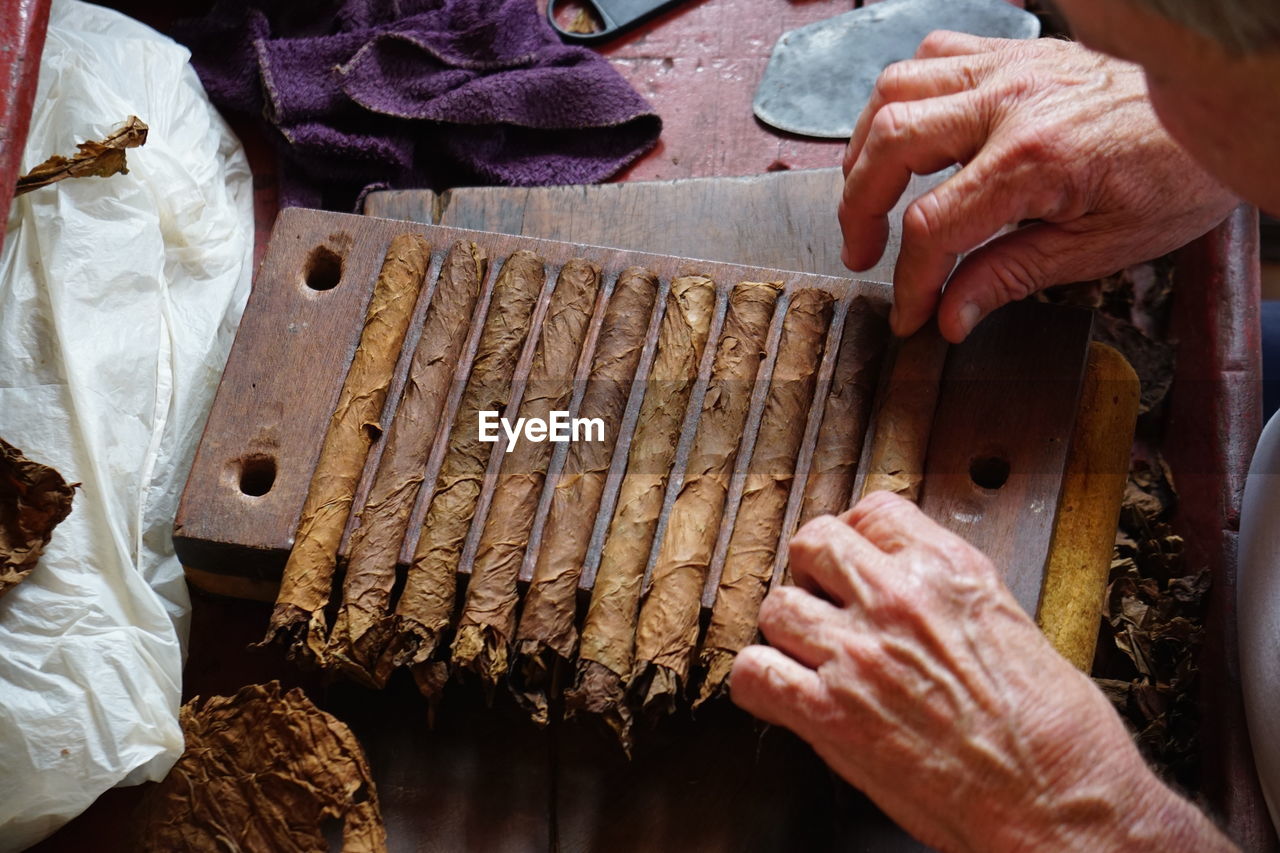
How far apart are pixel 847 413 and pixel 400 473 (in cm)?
48

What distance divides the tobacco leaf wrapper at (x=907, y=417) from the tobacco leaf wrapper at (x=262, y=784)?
62cm

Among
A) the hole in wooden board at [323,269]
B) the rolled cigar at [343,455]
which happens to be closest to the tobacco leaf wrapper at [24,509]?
the rolled cigar at [343,455]

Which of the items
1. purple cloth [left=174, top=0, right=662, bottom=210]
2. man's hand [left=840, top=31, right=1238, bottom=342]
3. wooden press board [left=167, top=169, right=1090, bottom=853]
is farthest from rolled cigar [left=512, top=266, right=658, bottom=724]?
purple cloth [left=174, top=0, right=662, bottom=210]

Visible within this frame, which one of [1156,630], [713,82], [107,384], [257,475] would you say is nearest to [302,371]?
[257,475]

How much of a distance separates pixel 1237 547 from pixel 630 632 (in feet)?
2.56

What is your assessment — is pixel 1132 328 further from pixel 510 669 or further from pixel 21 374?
pixel 21 374

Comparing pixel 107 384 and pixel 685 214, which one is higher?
pixel 685 214

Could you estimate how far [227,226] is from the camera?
157 centimetres

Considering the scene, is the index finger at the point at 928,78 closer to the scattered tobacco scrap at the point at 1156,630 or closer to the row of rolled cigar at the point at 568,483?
the row of rolled cigar at the point at 568,483

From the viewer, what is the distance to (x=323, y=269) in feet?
4.50

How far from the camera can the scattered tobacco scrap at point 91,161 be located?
4.27 feet

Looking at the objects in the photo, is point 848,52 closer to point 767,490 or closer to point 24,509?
point 767,490

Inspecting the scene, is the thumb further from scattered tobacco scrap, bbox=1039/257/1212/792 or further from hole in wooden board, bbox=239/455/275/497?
hole in wooden board, bbox=239/455/275/497

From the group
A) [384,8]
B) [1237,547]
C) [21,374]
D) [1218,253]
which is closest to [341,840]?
[21,374]
